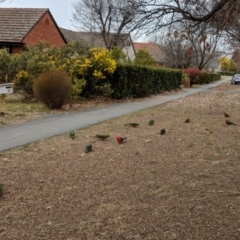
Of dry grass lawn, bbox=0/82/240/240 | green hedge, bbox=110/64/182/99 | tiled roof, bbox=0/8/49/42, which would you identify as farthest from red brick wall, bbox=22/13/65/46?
dry grass lawn, bbox=0/82/240/240

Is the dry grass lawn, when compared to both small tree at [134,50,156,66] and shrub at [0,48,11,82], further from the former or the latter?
small tree at [134,50,156,66]

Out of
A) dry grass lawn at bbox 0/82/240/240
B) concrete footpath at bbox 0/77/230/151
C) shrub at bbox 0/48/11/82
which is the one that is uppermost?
shrub at bbox 0/48/11/82

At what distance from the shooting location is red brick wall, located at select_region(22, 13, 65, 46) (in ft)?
88.9

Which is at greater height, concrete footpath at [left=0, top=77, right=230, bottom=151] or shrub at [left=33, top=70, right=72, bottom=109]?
shrub at [left=33, top=70, right=72, bottom=109]

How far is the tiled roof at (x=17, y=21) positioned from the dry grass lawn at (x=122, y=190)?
2077cm

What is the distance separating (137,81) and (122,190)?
637 inches

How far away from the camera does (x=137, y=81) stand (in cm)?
2019

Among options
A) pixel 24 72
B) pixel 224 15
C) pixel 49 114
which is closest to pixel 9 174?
pixel 224 15

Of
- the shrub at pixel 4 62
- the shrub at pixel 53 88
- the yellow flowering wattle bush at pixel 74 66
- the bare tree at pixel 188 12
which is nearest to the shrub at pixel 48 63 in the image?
the yellow flowering wattle bush at pixel 74 66

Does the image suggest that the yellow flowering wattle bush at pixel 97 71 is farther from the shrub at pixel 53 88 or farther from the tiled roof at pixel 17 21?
the tiled roof at pixel 17 21

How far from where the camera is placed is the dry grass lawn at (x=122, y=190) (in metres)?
3.29

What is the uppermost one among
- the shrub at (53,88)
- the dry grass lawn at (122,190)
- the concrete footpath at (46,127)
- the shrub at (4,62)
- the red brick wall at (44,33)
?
the red brick wall at (44,33)

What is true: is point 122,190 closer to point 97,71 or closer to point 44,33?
point 97,71

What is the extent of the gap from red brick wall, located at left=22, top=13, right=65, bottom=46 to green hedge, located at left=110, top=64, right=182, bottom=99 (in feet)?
29.8
